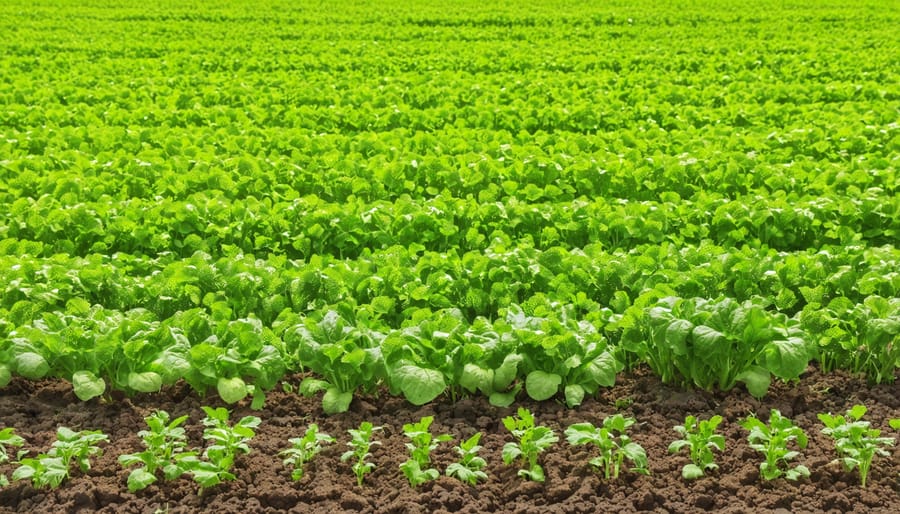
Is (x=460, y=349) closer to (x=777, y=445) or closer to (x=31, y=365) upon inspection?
(x=777, y=445)

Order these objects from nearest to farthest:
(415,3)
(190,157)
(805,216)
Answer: (805,216) → (190,157) → (415,3)

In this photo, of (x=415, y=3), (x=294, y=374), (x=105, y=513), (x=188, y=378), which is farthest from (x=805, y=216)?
(x=415, y=3)

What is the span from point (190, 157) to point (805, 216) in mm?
5680

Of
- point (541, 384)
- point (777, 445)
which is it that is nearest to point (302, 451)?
point (541, 384)

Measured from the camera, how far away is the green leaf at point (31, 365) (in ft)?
15.5

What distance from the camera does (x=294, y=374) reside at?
515cm

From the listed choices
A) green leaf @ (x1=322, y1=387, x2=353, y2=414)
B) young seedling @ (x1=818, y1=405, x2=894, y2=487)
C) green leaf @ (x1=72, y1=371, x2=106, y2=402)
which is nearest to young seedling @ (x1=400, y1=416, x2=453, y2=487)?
green leaf @ (x1=322, y1=387, x2=353, y2=414)

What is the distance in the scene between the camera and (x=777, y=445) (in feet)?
13.6

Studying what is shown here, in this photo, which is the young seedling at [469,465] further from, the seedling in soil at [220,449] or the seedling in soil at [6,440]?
the seedling in soil at [6,440]

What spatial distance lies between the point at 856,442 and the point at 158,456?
294cm

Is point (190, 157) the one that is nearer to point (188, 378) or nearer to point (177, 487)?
point (188, 378)

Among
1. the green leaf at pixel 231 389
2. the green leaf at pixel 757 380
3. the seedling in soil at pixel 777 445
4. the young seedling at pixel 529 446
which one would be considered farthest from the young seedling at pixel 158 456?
the green leaf at pixel 757 380

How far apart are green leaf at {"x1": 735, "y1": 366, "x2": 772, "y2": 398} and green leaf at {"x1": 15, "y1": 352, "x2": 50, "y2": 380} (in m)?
3.33

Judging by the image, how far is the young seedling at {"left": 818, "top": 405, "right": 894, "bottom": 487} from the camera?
406 cm
